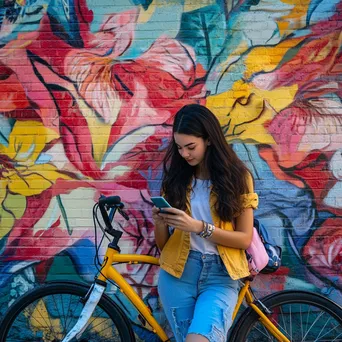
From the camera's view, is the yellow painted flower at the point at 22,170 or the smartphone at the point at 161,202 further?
the yellow painted flower at the point at 22,170

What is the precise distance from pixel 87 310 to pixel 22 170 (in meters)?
1.56

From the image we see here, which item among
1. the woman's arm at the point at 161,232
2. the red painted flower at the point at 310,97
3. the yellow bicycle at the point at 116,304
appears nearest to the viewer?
the woman's arm at the point at 161,232

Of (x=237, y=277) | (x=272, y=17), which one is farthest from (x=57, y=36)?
(x=237, y=277)

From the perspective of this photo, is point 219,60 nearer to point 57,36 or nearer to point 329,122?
point 329,122

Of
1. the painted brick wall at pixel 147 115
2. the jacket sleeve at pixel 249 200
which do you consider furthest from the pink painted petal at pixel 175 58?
the jacket sleeve at pixel 249 200

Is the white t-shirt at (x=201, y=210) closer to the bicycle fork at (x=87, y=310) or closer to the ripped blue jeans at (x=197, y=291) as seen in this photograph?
the ripped blue jeans at (x=197, y=291)

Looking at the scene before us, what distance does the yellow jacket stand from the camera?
128 inches

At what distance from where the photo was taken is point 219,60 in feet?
14.5

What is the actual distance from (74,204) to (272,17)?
7.20 ft

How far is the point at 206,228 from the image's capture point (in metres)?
3.15

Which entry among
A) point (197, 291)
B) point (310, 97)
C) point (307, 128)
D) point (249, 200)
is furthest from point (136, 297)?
point (310, 97)

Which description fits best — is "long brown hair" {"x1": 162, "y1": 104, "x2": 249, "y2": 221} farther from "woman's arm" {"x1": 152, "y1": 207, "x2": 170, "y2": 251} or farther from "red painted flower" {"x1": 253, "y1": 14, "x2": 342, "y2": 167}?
"red painted flower" {"x1": 253, "y1": 14, "x2": 342, "y2": 167}

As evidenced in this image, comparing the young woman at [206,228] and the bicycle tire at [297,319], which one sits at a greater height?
the young woman at [206,228]

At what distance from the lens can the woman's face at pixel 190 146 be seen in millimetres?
3239
